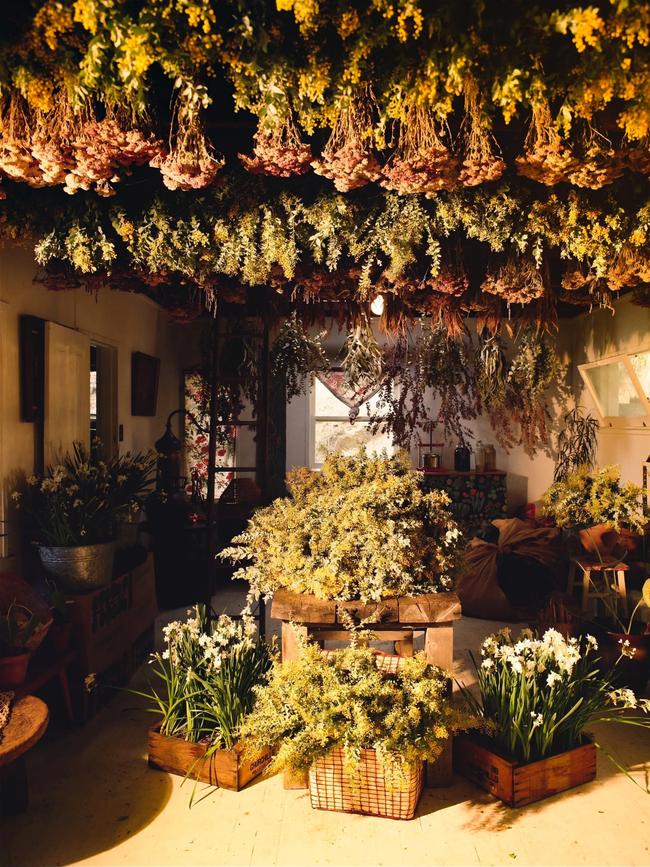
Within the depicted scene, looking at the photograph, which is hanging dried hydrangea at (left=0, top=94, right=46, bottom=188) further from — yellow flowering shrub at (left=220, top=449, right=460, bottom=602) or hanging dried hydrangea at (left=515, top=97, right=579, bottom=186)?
yellow flowering shrub at (left=220, top=449, right=460, bottom=602)

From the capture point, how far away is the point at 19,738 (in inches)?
95.9

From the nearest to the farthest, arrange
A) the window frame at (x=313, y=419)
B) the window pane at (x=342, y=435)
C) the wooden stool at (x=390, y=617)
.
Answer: the wooden stool at (x=390, y=617) → the window frame at (x=313, y=419) → the window pane at (x=342, y=435)

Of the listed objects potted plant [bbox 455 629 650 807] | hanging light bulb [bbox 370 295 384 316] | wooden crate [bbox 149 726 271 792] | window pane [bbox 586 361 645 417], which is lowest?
wooden crate [bbox 149 726 271 792]

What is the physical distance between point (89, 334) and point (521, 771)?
13.3 feet

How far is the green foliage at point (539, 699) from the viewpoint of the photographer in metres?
2.84

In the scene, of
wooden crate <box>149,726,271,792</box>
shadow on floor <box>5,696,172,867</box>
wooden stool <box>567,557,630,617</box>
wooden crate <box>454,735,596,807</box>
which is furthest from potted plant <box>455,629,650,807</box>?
shadow on floor <box>5,696,172,867</box>

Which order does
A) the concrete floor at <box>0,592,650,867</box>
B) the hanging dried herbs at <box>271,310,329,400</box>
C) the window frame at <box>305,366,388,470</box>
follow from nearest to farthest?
the concrete floor at <box>0,592,650,867</box>, the hanging dried herbs at <box>271,310,329,400</box>, the window frame at <box>305,366,388,470</box>

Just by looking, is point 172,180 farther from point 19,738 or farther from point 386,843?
point 386,843

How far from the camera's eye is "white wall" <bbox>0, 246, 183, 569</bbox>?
3.70 m

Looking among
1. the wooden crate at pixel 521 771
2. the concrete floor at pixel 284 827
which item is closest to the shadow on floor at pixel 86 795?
the concrete floor at pixel 284 827

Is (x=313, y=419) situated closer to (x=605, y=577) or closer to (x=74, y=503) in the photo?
(x=605, y=577)

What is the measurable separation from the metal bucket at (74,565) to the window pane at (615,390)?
449 centimetres

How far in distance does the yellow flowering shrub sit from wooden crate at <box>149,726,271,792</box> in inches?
28.4

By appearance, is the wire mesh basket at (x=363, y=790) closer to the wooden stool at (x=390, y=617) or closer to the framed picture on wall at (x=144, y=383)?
the wooden stool at (x=390, y=617)
